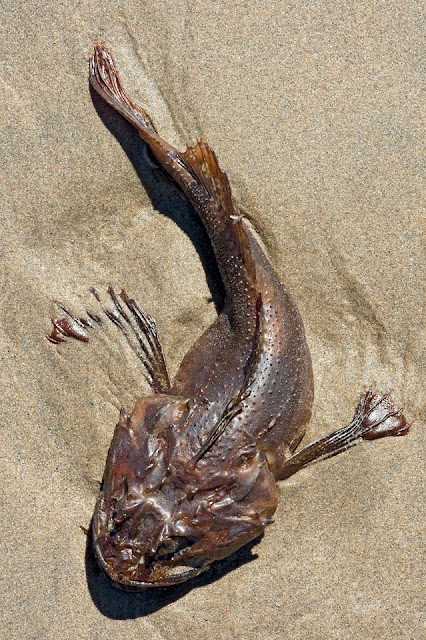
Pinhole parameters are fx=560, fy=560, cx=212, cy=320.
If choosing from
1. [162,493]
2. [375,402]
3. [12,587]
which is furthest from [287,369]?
[12,587]

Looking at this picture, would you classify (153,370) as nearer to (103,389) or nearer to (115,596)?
(103,389)

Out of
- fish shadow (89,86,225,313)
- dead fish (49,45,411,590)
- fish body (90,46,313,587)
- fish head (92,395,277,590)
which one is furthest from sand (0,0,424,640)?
fish head (92,395,277,590)

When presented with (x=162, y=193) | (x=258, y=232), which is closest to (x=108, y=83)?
(x=162, y=193)

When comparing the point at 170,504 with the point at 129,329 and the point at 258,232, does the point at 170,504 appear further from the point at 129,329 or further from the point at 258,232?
the point at 258,232

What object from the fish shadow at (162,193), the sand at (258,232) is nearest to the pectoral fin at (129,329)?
the sand at (258,232)

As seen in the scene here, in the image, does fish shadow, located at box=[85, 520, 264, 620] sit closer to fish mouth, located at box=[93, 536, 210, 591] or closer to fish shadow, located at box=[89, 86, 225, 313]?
fish mouth, located at box=[93, 536, 210, 591]

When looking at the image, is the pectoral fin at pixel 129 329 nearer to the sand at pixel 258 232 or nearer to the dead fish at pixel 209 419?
the dead fish at pixel 209 419

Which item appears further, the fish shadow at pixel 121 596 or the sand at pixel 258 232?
the sand at pixel 258 232
